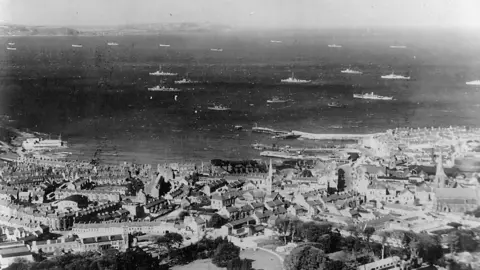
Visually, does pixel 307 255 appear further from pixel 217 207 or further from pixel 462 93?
pixel 462 93

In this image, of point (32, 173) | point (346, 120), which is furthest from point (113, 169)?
point (346, 120)

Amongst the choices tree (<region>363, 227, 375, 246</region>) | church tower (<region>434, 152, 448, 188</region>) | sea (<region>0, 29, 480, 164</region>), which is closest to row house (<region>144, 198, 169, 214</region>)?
tree (<region>363, 227, 375, 246</region>)

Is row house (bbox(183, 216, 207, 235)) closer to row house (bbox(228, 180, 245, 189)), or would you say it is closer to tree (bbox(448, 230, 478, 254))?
row house (bbox(228, 180, 245, 189))

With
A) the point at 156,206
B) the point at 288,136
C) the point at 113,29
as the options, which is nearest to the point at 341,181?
the point at 156,206

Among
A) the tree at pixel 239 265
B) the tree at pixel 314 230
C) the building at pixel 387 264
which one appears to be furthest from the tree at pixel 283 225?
the building at pixel 387 264

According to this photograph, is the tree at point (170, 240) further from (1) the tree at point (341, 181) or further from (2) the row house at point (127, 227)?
(1) the tree at point (341, 181)

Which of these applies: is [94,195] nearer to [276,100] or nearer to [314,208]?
[314,208]
